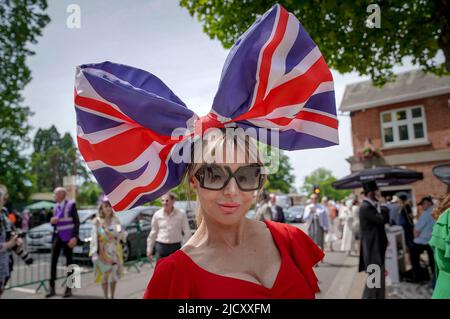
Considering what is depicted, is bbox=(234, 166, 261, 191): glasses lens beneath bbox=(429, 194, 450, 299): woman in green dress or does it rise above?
above

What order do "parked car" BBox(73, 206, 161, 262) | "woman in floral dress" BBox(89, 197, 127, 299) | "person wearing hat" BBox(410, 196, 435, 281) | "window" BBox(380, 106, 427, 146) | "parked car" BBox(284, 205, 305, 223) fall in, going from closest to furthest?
"woman in floral dress" BBox(89, 197, 127, 299) → "person wearing hat" BBox(410, 196, 435, 281) → "parked car" BBox(73, 206, 161, 262) → "window" BBox(380, 106, 427, 146) → "parked car" BBox(284, 205, 305, 223)

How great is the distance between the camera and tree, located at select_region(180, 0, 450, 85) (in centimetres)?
473

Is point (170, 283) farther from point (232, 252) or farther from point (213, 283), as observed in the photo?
point (232, 252)

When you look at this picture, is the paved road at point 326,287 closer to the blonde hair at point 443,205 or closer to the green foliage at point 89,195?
the blonde hair at point 443,205

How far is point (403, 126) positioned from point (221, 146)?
1627cm

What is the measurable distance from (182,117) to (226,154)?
0.75 feet

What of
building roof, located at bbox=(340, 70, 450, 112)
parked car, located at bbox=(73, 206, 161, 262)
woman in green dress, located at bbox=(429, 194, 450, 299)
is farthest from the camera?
building roof, located at bbox=(340, 70, 450, 112)

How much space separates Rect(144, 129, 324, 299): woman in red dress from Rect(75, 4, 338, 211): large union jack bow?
0.15m

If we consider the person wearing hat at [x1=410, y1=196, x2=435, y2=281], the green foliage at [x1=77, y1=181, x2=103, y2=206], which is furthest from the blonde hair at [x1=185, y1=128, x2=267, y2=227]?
the green foliage at [x1=77, y1=181, x2=103, y2=206]

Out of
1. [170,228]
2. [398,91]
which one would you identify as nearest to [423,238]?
[170,228]

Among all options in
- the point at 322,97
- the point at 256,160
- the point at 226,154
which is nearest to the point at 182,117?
the point at 226,154

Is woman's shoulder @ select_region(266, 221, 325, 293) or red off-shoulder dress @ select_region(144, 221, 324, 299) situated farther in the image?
woman's shoulder @ select_region(266, 221, 325, 293)

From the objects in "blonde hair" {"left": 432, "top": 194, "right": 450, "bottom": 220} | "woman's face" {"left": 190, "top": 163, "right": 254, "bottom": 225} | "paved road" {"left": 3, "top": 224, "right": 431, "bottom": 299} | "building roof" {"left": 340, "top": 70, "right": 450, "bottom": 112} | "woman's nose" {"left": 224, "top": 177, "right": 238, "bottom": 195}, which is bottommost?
"paved road" {"left": 3, "top": 224, "right": 431, "bottom": 299}

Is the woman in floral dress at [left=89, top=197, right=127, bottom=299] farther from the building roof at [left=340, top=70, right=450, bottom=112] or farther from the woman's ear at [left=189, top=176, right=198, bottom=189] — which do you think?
the building roof at [left=340, top=70, right=450, bottom=112]
